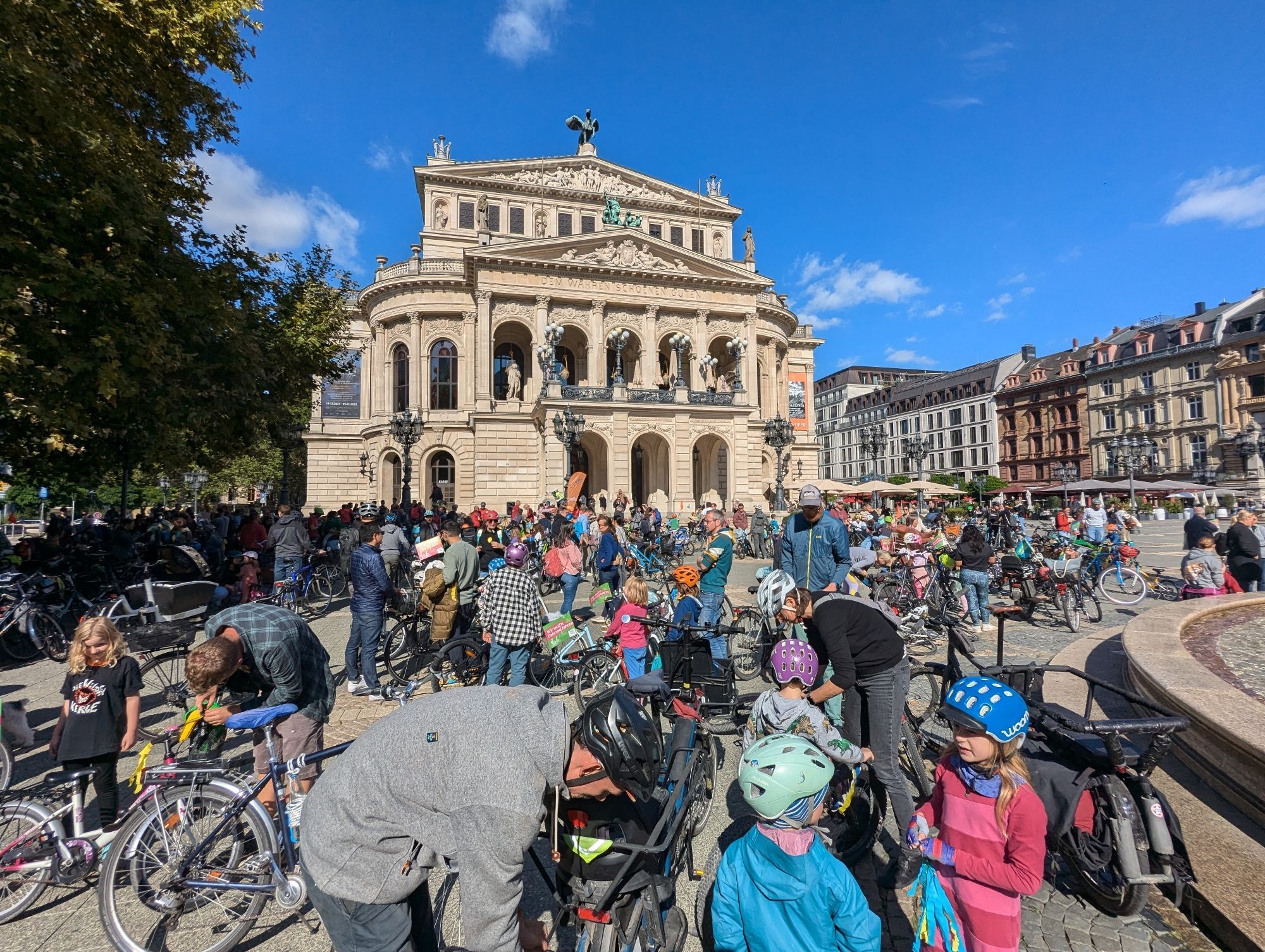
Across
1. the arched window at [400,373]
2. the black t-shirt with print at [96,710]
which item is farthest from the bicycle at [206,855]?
the arched window at [400,373]

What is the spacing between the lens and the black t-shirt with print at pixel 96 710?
3.39 metres

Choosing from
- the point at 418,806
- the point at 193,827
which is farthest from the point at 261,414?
the point at 418,806

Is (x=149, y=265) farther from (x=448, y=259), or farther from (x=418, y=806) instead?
(x=448, y=259)

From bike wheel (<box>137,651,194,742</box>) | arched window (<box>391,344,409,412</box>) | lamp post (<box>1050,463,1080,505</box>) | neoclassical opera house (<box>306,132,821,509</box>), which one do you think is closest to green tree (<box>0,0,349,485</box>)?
bike wheel (<box>137,651,194,742</box>)

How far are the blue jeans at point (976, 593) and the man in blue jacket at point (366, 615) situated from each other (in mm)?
8573

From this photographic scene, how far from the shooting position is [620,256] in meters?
35.1

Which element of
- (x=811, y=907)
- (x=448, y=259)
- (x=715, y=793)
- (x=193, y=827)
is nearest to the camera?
(x=811, y=907)

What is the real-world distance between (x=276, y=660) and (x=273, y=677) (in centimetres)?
10

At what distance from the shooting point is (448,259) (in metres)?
37.4

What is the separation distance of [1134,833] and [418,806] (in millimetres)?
3417

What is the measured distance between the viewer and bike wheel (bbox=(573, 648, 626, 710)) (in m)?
6.21

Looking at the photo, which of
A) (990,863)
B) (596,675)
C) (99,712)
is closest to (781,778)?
(990,863)

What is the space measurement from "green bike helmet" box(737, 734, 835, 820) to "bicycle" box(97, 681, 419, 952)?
200 cm

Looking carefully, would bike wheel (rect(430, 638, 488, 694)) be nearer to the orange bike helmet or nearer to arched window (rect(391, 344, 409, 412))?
the orange bike helmet
